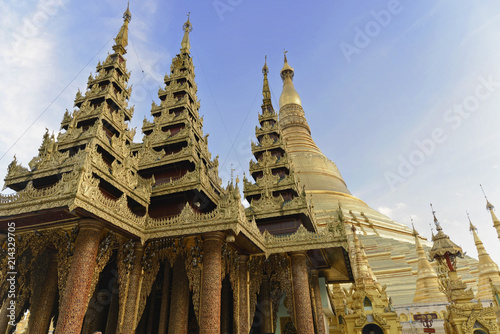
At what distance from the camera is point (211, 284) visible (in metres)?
10.8

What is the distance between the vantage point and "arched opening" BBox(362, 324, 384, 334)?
1795 centimetres

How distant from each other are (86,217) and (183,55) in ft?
51.2

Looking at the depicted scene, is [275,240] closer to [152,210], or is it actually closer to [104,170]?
[152,210]

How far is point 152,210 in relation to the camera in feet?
47.9

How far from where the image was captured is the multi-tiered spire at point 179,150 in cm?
1436

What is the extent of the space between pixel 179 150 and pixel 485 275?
1041 inches

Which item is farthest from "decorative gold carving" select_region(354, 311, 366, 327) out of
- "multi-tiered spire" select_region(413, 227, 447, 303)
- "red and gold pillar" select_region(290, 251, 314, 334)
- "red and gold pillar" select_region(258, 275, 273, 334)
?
"multi-tiered spire" select_region(413, 227, 447, 303)

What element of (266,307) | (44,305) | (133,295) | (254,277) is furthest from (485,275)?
(44,305)

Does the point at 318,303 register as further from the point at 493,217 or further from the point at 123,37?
the point at 493,217

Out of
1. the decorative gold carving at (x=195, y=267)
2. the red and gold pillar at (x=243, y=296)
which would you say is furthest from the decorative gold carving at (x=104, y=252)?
the red and gold pillar at (x=243, y=296)

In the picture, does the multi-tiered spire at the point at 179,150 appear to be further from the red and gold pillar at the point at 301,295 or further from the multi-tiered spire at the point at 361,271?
the multi-tiered spire at the point at 361,271

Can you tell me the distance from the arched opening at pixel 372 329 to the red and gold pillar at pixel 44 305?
16.0 m

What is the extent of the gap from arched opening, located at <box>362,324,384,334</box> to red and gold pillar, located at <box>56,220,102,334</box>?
1538 cm

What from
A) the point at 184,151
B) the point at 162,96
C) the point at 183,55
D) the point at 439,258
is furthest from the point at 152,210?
the point at 439,258
